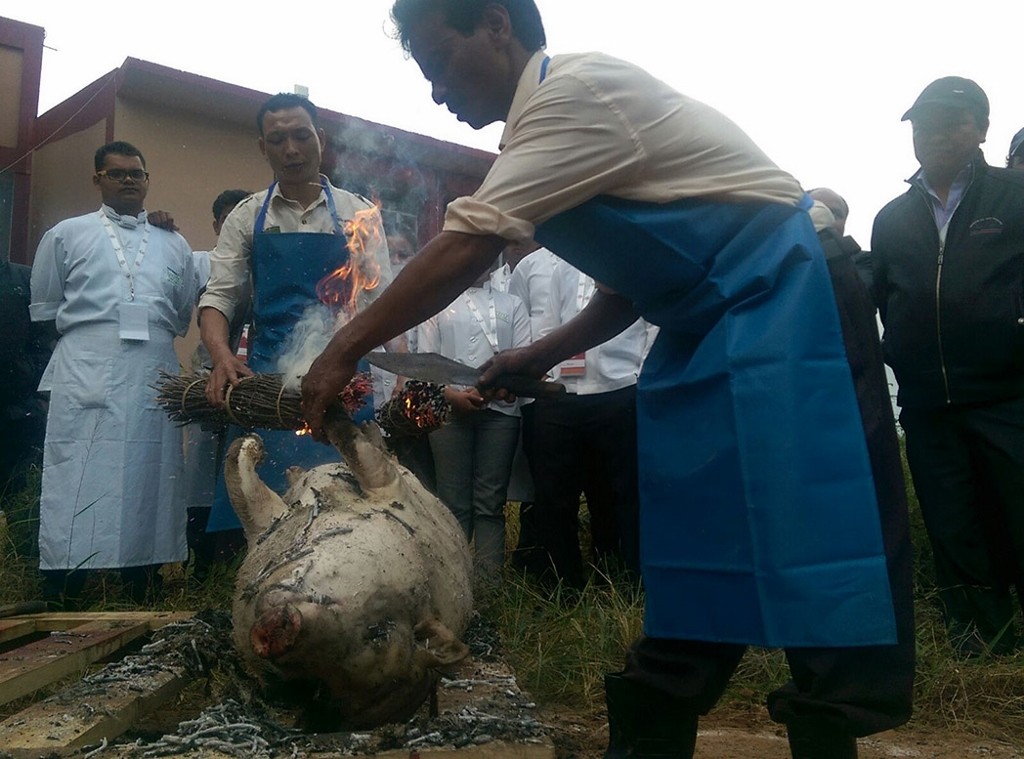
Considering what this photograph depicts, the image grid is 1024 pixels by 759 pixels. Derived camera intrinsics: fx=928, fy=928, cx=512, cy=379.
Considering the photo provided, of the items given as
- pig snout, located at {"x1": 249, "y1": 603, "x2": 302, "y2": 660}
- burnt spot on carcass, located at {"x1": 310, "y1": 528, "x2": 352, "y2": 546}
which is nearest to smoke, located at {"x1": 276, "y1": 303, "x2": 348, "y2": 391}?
burnt spot on carcass, located at {"x1": 310, "y1": 528, "x2": 352, "y2": 546}

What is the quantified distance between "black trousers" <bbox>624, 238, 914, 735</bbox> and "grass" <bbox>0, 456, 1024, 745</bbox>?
4.66 ft

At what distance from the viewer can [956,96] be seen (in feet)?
14.8

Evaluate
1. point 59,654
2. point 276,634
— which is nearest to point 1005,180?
point 276,634

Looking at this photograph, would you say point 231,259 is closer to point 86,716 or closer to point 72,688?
point 72,688

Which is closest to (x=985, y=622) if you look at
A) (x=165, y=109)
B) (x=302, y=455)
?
(x=302, y=455)

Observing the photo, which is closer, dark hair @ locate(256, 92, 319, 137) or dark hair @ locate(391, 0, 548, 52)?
dark hair @ locate(391, 0, 548, 52)

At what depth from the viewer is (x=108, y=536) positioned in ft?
15.8

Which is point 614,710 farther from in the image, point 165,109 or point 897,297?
point 165,109

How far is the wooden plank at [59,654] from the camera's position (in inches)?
118

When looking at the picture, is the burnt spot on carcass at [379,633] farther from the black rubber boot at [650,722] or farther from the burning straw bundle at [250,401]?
the burning straw bundle at [250,401]

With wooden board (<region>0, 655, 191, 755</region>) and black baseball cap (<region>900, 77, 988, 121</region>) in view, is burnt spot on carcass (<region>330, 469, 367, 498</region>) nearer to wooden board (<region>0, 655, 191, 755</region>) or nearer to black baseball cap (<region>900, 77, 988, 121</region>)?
wooden board (<region>0, 655, 191, 755</region>)

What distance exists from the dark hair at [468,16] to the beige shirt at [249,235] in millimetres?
2094

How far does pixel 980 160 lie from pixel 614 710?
11.4ft

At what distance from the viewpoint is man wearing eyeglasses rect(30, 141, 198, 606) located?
4828 mm
